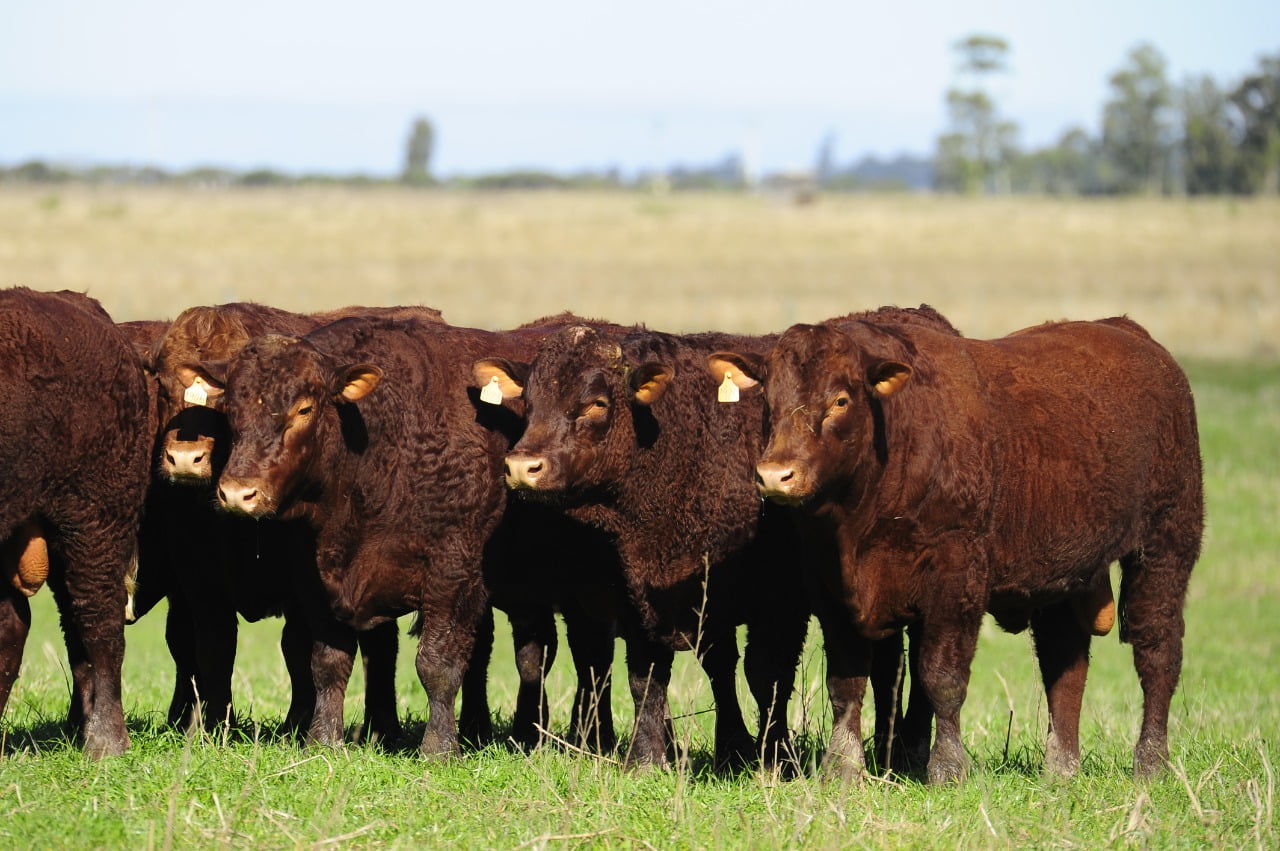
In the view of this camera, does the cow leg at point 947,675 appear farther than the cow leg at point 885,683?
No

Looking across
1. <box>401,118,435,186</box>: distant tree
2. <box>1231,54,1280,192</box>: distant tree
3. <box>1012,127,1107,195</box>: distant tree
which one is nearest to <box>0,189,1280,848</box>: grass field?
<box>1231,54,1280,192</box>: distant tree

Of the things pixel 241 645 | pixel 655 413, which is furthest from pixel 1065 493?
pixel 241 645

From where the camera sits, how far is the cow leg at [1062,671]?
916 cm

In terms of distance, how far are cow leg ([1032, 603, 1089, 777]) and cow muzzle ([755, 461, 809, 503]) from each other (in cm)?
274

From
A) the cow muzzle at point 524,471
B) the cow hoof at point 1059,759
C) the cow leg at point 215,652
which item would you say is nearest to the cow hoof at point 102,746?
the cow leg at point 215,652

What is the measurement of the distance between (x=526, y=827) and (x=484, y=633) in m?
2.86

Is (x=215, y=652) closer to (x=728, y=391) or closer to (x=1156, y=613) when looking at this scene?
(x=728, y=391)

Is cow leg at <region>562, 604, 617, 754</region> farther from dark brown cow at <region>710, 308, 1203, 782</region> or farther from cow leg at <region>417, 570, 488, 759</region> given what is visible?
dark brown cow at <region>710, 308, 1203, 782</region>

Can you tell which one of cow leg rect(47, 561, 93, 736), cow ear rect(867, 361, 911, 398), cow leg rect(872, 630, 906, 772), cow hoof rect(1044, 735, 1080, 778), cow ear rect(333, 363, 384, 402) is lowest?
cow hoof rect(1044, 735, 1080, 778)

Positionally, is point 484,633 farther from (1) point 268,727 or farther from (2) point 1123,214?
(2) point 1123,214

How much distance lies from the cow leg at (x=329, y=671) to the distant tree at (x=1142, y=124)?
10548 cm

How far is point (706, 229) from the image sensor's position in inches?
2381

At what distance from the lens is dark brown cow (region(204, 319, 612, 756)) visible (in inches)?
330

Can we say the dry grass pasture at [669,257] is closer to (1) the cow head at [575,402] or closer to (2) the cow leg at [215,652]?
(2) the cow leg at [215,652]
